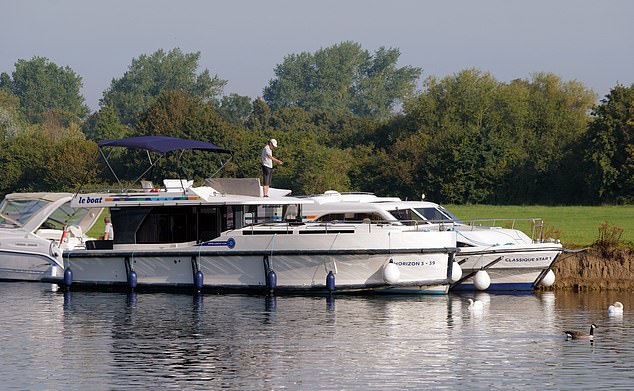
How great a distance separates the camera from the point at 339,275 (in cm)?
3158

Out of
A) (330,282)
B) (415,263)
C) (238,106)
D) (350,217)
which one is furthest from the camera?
(238,106)

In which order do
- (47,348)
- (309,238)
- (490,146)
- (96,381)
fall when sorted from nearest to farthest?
(96,381) → (47,348) → (309,238) → (490,146)

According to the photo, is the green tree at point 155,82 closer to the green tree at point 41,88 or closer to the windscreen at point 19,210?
the green tree at point 41,88

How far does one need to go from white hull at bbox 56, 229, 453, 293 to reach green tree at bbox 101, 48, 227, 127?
13686 cm

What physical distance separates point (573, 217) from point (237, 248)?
2709 cm

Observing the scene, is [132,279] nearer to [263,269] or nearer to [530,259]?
[263,269]

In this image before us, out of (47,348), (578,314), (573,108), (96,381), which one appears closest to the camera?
(96,381)

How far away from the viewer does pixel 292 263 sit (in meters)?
31.9

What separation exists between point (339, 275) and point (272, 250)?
1.87 meters

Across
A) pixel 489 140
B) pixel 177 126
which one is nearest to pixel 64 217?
pixel 489 140

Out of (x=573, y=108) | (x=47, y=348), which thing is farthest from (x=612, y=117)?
(x=47, y=348)

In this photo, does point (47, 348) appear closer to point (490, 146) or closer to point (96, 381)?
point (96, 381)

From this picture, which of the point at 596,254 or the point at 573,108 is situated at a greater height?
the point at 573,108


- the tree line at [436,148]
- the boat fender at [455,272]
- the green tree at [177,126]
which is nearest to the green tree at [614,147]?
the tree line at [436,148]
